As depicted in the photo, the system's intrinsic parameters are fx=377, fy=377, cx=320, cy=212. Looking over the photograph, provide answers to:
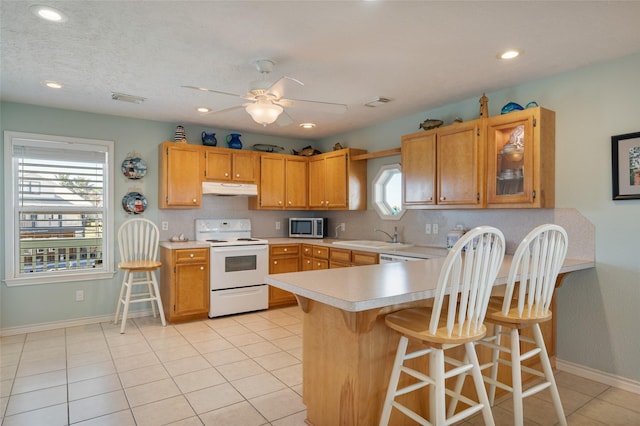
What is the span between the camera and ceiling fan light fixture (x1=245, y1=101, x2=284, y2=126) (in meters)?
2.74

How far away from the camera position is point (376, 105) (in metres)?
3.94

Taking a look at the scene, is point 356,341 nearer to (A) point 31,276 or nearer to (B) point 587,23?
(B) point 587,23

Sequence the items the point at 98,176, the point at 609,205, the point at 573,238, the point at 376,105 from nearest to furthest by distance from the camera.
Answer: the point at 609,205, the point at 573,238, the point at 376,105, the point at 98,176

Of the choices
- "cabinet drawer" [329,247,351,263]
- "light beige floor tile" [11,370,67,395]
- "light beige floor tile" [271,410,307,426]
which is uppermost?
"cabinet drawer" [329,247,351,263]

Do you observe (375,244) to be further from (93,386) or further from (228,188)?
(93,386)

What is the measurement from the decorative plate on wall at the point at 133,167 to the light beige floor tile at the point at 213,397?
2.83 metres

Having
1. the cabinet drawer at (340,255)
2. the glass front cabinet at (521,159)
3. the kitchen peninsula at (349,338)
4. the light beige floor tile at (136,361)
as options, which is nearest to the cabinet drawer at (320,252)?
the cabinet drawer at (340,255)

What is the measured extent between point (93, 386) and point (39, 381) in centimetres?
44

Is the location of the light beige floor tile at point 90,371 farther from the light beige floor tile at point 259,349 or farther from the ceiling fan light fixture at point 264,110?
the ceiling fan light fixture at point 264,110

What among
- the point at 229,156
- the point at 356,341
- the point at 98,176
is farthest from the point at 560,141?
the point at 98,176

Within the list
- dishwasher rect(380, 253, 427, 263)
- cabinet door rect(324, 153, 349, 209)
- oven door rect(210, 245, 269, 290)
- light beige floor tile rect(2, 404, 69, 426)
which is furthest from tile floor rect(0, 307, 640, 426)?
cabinet door rect(324, 153, 349, 209)

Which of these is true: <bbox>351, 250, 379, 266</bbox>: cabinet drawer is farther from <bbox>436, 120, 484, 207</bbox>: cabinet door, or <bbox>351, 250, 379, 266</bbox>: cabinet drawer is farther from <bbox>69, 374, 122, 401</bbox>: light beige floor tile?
<bbox>69, 374, 122, 401</bbox>: light beige floor tile

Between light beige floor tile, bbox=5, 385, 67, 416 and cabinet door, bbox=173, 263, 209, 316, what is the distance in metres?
1.59

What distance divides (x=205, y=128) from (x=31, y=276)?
8.35 feet
